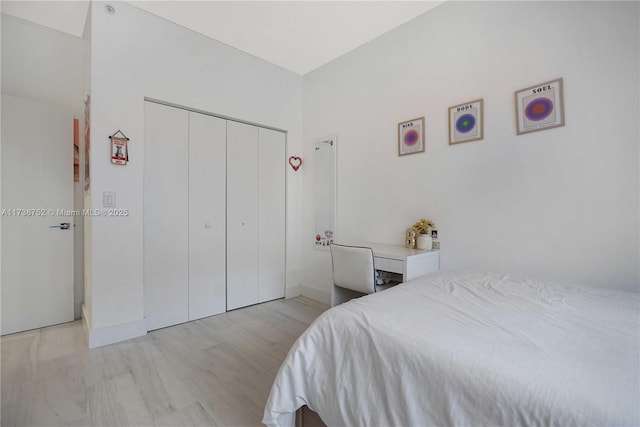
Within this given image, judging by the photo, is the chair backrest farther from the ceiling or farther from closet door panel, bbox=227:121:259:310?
the ceiling

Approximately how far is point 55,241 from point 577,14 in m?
4.39

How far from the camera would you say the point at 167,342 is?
2.28 metres

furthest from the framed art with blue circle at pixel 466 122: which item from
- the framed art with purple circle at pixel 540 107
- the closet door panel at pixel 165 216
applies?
the closet door panel at pixel 165 216

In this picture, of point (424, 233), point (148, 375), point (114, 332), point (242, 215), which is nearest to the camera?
point (148, 375)

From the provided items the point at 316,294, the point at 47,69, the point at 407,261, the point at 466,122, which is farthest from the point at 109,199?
the point at 466,122

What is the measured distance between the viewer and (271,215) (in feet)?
10.9

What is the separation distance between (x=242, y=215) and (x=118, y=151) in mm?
1245

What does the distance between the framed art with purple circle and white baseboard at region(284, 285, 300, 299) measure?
109 inches

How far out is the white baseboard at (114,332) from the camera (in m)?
2.17

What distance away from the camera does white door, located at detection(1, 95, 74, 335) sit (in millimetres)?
2373

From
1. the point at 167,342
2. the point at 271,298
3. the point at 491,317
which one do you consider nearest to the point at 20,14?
the point at 167,342

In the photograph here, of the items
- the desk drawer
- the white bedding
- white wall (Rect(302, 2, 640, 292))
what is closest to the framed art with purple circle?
white wall (Rect(302, 2, 640, 292))

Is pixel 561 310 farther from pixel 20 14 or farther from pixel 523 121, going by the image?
pixel 20 14

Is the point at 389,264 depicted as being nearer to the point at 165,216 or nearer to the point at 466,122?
the point at 466,122
